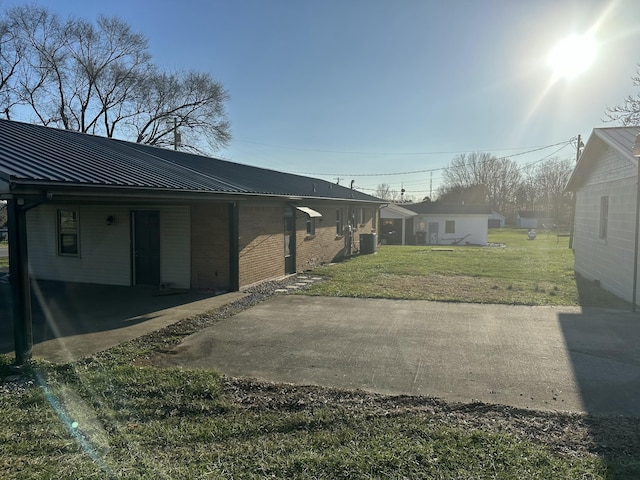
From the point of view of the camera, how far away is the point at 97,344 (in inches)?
267

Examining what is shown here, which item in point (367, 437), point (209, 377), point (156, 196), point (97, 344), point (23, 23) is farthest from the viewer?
point (23, 23)

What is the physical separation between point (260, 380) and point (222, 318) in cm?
339

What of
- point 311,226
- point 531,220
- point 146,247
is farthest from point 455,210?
point 531,220

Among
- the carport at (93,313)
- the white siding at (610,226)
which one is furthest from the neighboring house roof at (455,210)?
the carport at (93,313)

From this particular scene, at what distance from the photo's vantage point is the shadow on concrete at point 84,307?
7582 millimetres

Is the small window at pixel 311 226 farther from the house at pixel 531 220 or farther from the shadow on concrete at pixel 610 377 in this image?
the house at pixel 531 220

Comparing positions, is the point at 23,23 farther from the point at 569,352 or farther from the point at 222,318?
the point at 569,352

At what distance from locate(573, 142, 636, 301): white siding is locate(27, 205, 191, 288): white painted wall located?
33.7 ft

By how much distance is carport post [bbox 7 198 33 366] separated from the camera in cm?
571

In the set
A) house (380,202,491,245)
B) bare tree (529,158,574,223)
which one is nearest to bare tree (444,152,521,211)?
bare tree (529,158,574,223)

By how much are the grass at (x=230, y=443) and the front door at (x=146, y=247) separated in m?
7.27

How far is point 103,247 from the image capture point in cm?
1234

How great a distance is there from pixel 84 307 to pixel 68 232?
4221 mm

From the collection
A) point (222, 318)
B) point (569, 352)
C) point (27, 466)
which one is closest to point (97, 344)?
point (222, 318)
